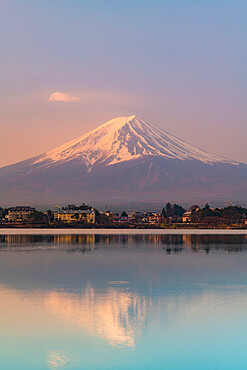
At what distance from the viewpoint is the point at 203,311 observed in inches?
761

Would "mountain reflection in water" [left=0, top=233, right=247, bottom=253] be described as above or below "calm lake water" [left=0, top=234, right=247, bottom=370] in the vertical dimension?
above

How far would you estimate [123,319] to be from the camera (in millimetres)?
17734

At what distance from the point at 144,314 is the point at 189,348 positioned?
4.28 m

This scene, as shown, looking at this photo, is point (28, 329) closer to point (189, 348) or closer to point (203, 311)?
point (189, 348)

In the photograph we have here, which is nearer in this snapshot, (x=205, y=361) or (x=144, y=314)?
(x=205, y=361)

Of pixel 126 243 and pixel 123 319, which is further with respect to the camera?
pixel 126 243

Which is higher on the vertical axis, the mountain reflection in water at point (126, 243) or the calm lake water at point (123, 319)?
the mountain reflection in water at point (126, 243)

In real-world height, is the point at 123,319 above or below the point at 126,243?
below

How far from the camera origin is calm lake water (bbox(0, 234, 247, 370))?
44.2 ft

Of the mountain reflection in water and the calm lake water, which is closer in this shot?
the calm lake water

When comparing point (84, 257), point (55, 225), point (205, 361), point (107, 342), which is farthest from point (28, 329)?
point (55, 225)

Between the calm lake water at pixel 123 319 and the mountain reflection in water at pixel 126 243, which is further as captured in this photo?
the mountain reflection in water at pixel 126 243

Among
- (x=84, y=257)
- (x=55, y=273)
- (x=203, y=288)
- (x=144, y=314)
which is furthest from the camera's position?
(x=84, y=257)

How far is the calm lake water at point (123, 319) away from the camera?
1347cm
